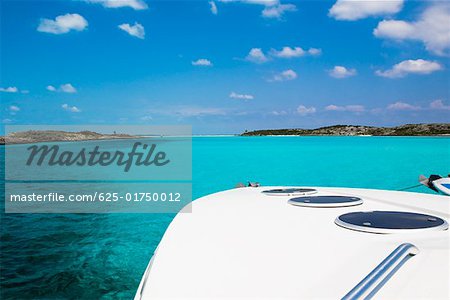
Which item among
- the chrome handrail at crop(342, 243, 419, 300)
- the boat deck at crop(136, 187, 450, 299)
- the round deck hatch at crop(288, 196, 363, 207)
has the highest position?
the chrome handrail at crop(342, 243, 419, 300)

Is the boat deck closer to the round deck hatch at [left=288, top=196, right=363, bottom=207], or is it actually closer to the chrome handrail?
the chrome handrail

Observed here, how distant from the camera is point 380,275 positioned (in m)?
0.91

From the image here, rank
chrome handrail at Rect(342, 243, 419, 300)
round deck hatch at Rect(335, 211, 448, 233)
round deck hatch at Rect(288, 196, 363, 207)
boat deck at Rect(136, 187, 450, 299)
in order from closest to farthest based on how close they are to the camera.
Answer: chrome handrail at Rect(342, 243, 419, 300) < boat deck at Rect(136, 187, 450, 299) < round deck hatch at Rect(335, 211, 448, 233) < round deck hatch at Rect(288, 196, 363, 207)

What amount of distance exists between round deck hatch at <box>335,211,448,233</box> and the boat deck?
0.08ft

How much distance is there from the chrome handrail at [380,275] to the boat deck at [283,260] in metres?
0.02

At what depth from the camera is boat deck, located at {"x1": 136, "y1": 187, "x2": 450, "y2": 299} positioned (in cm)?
98

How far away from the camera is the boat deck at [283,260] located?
0.98 meters

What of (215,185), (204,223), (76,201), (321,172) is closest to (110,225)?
(76,201)

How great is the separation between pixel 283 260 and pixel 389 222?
22.3 inches

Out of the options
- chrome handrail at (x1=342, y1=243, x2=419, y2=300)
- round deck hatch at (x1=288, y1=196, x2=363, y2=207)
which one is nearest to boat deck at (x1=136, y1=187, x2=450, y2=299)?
chrome handrail at (x1=342, y1=243, x2=419, y2=300)

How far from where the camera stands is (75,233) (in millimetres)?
5223

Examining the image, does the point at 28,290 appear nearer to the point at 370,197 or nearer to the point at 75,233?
the point at 75,233

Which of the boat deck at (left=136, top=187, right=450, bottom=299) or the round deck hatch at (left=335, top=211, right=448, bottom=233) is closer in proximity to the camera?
the boat deck at (left=136, top=187, right=450, bottom=299)

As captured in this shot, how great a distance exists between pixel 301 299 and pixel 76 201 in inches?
300
